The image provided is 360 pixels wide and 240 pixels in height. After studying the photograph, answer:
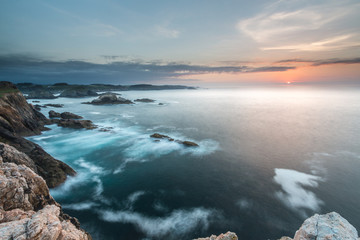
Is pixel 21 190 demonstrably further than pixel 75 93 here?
No

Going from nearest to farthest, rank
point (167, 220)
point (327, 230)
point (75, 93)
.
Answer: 1. point (327, 230)
2. point (167, 220)
3. point (75, 93)

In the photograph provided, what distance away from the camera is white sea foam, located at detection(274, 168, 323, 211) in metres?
16.7

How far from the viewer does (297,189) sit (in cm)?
1883

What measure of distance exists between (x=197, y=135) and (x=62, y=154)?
87.8 ft

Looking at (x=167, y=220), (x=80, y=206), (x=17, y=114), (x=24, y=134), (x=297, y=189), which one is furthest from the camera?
(x=24, y=134)

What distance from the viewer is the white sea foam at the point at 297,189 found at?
1673 cm

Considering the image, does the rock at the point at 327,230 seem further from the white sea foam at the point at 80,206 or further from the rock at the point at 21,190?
the white sea foam at the point at 80,206

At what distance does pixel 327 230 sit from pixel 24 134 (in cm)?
4386

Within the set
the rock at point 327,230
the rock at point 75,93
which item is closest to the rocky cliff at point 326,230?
the rock at point 327,230

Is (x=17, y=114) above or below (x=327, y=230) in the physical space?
above

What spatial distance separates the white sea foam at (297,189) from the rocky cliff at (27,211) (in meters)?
19.0

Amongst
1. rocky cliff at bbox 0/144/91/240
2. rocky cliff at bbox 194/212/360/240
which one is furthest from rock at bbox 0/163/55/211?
rocky cliff at bbox 194/212/360/240

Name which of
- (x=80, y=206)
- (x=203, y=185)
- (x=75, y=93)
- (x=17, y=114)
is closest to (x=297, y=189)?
(x=203, y=185)

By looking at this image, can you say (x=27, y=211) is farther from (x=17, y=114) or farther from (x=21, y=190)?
(x=17, y=114)
